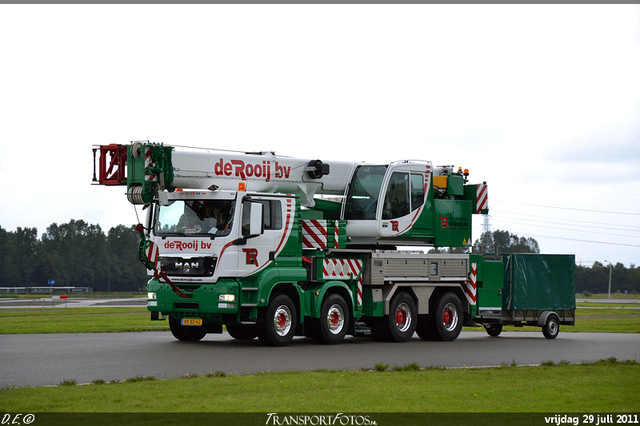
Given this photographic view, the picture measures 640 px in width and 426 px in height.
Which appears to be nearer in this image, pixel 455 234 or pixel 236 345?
pixel 236 345

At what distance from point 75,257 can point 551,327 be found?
10736 centimetres

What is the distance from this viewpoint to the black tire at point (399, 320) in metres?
21.5

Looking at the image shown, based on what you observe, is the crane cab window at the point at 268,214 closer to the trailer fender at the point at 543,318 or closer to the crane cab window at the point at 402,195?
the crane cab window at the point at 402,195

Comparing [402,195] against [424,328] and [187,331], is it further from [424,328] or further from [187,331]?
[187,331]

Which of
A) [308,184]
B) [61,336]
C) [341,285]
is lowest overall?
[61,336]

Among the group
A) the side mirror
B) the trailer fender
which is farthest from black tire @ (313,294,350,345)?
the trailer fender

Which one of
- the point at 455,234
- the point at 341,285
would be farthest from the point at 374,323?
the point at 455,234

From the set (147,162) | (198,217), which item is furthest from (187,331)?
(147,162)

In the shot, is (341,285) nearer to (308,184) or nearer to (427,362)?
(308,184)

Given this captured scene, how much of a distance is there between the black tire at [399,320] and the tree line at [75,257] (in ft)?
290

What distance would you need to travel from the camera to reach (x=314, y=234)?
2030cm

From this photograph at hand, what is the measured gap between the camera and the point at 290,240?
19531 millimetres

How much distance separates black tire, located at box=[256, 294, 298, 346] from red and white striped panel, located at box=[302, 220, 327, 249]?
158 cm

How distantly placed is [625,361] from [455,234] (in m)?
7.67
